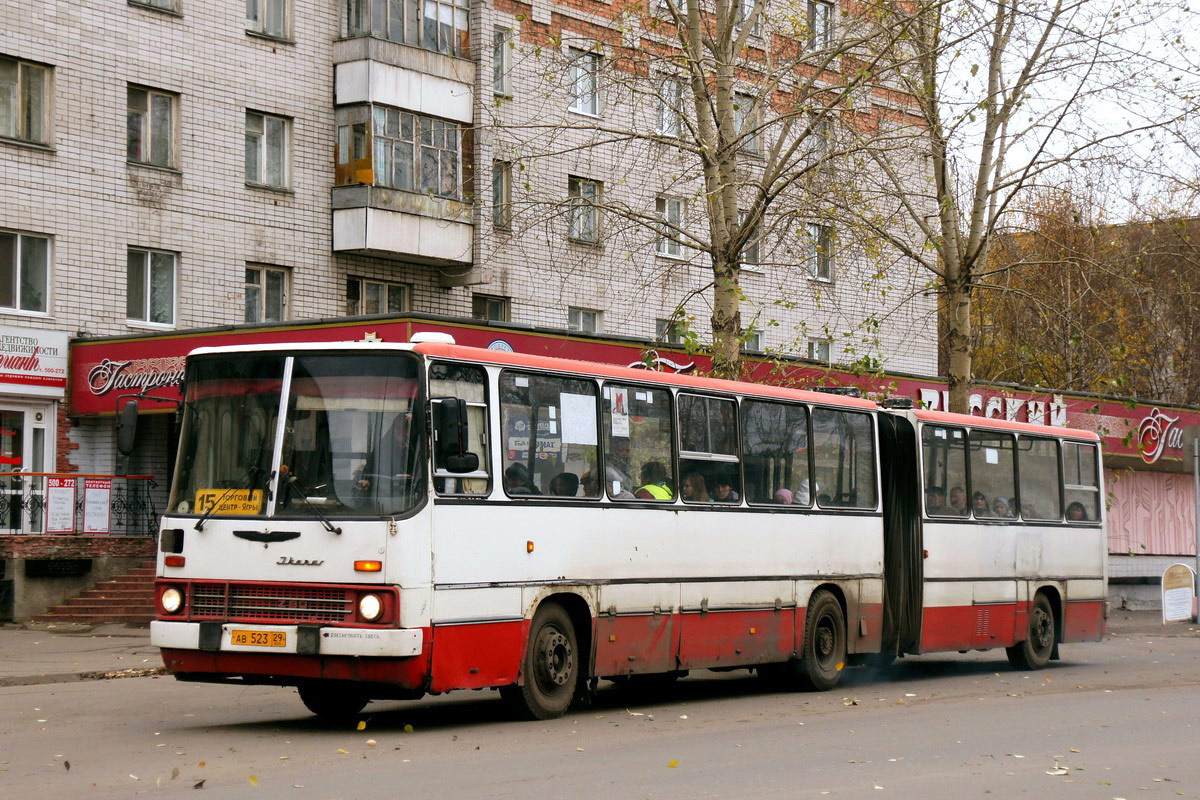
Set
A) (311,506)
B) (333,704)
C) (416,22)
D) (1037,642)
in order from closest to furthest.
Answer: (311,506) → (333,704) → (1037,642) → (416,22)

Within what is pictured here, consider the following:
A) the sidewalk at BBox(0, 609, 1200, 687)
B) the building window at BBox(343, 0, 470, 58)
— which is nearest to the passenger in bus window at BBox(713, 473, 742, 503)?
the sidewalk at BBox(0, 609, 1200, 687)

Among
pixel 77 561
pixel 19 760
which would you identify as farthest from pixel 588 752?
pixel 77 561

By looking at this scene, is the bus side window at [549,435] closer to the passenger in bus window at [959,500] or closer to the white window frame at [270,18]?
the passenger in bus window at [959,500]

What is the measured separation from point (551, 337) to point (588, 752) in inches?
590

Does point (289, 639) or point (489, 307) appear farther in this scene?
point (489, 307)

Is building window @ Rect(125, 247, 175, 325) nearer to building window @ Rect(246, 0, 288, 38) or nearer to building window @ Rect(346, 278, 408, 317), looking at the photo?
building window @ Rect(346, 278, 408, 317)

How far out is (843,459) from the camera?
56.7ft

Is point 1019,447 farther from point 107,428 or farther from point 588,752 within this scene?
point 107,428

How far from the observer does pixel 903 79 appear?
78.6ft

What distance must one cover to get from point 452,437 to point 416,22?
23143 millimetres

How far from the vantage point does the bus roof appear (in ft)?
62.3

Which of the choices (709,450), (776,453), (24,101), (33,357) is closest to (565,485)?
(709,450)

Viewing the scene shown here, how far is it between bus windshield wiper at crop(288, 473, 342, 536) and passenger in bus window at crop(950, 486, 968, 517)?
9.64 meters

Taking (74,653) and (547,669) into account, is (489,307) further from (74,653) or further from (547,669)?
(547,669)
